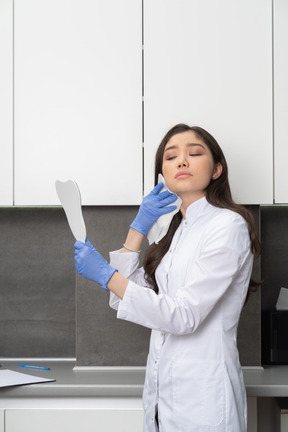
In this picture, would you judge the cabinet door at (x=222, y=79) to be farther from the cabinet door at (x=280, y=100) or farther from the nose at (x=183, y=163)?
the nose at (x=183, y=163)

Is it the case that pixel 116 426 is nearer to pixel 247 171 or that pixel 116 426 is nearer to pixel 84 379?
pixel 84 379

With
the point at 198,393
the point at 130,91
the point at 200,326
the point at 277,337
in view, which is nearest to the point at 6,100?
the point at 130,91

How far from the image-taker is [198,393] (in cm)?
128

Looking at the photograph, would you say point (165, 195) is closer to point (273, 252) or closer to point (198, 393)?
point (198, 393)

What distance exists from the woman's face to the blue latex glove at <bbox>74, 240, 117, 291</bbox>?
32cm

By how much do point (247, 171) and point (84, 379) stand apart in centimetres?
94

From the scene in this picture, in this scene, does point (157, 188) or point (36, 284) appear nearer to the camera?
point (157, 188)

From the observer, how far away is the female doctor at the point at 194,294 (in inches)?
49.5

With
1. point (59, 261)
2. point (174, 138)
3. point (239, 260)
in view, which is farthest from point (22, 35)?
point (239, 260)

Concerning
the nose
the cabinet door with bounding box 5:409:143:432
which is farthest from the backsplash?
the nose

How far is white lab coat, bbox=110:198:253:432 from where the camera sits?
49.4 inches

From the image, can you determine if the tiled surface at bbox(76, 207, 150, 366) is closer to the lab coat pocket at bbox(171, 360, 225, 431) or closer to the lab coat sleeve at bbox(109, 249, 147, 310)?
the lab coat sleeve at bbox(109, 249, 147, 310)

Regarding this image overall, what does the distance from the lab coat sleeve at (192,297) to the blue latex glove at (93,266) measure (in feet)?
0.23

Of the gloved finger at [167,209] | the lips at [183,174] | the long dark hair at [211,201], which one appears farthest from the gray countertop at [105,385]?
the lips at [183,174]
